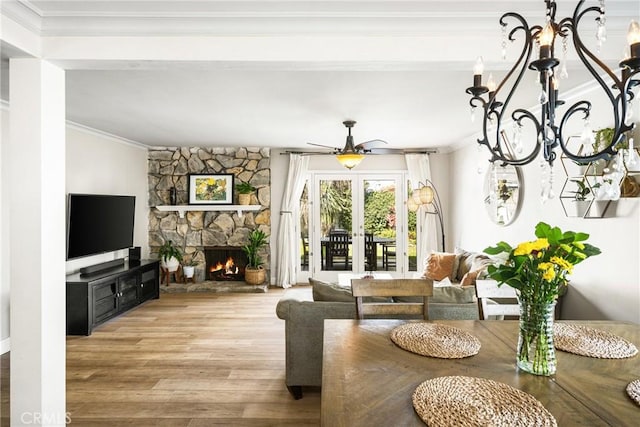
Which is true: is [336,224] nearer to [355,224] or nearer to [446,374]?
[355,224]

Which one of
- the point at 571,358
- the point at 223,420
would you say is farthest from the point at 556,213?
the point at 223,420

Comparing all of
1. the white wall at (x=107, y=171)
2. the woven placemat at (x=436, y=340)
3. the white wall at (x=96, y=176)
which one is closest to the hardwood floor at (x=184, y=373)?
the white wall at (x=96, y=176)

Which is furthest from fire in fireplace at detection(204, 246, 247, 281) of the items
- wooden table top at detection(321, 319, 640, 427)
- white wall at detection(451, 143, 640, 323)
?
wooden table top at detection(321, 319, 640, 427)

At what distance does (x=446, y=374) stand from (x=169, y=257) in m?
5.79

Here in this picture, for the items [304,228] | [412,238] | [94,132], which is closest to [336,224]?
[304,228]

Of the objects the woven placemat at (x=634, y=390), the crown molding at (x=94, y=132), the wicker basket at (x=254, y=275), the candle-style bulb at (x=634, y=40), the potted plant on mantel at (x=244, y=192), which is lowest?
the wicker basket at (x=254, y=275)

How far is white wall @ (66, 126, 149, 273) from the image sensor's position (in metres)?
4.80

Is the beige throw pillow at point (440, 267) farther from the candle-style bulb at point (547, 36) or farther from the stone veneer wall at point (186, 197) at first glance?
the candle-style bulb at point (547, 36)

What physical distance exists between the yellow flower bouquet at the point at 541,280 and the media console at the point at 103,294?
4488mm

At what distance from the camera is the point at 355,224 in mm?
6887

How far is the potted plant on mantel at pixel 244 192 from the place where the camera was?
6496 millimetres

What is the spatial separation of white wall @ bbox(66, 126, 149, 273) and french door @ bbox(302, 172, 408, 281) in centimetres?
294

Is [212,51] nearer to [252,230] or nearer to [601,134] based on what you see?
[601,134]

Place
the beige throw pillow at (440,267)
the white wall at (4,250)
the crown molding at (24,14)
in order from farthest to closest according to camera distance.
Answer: the beige throw pillow at (440,267), the white wall at (4,250), the crown molding at (24,14)
